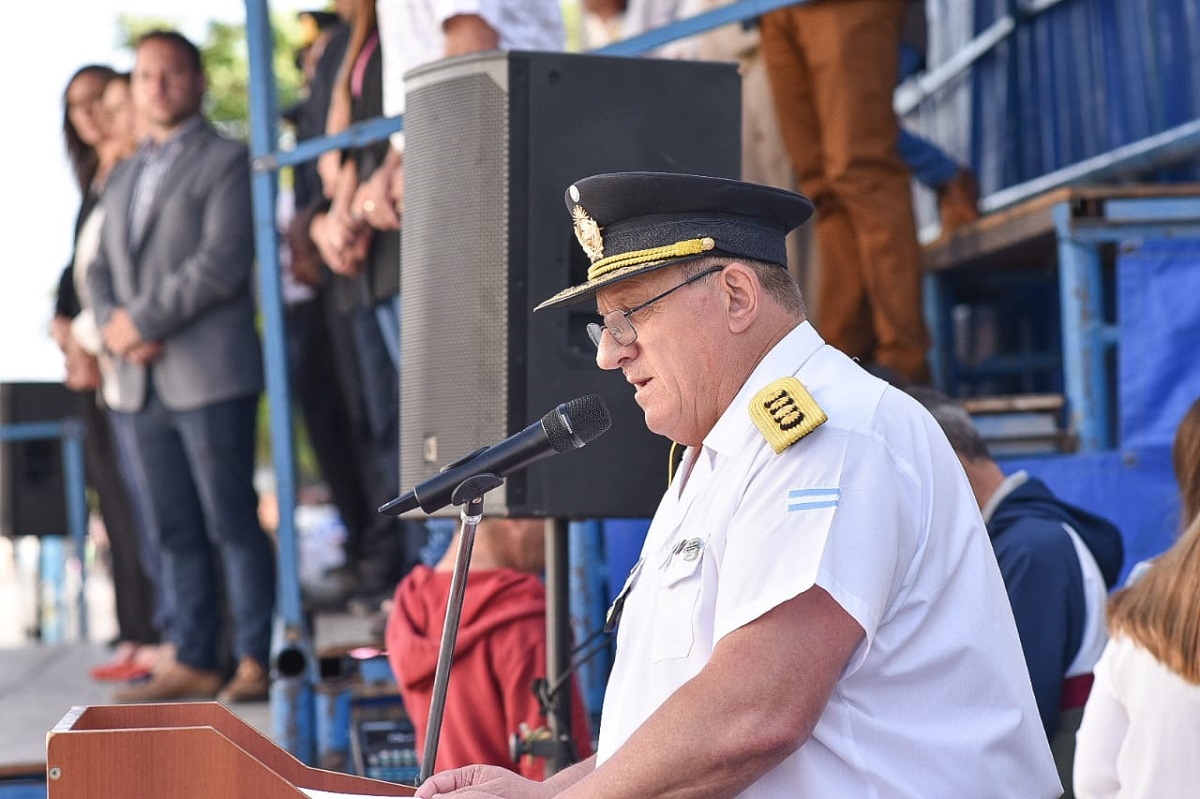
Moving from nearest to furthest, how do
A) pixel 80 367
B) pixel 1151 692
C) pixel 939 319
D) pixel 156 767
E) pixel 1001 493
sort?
pixel 156 767, pixel 1151 692, pixel 1001 493, pixel 939 319, pixel 80 367

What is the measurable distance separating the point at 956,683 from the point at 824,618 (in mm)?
240

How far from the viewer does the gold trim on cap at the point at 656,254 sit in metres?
2.19

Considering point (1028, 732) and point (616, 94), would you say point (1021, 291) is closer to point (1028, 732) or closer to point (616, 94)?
point (616, 94)

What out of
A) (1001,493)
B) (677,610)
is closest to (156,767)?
(677,610)

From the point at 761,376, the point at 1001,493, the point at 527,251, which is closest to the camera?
the point at 761,376

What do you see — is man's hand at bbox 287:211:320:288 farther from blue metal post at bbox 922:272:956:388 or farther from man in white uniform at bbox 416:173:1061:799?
man in white uniform at bbox 416:173:1061:799

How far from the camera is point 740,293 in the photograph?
7.20 feet

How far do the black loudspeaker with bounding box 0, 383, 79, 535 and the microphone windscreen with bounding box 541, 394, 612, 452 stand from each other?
870 cm

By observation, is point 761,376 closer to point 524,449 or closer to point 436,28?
point 524,449

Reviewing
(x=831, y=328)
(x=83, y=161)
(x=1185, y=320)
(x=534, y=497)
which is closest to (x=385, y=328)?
(x=831, y=328)

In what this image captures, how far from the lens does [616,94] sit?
355 centimetres

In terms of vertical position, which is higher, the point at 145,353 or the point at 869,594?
the point at 145,353

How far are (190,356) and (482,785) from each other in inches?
155

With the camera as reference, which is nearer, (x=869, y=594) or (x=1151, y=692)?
(x=869, y=594)
